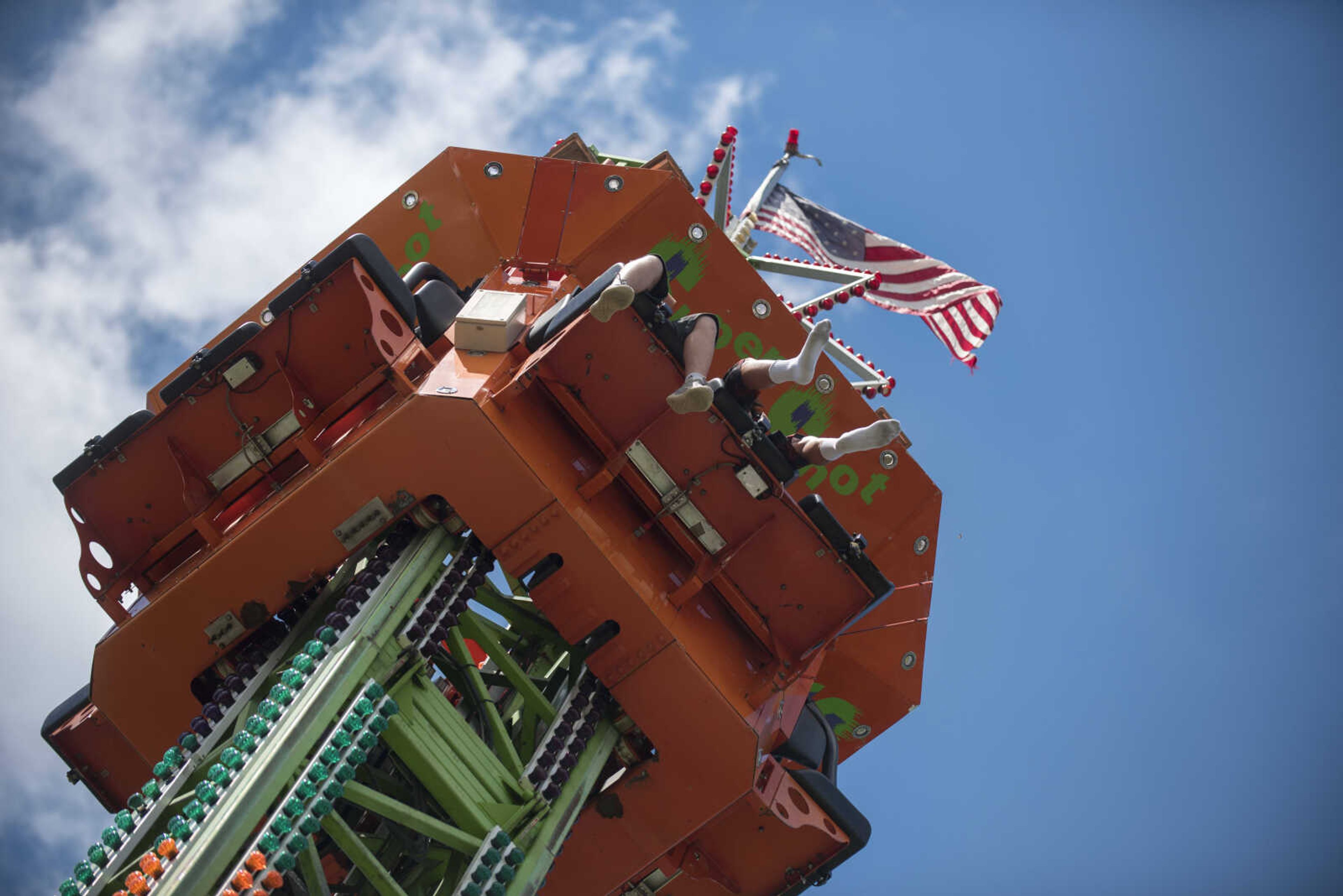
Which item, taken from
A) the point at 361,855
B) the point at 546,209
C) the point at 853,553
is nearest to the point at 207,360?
the point at 546,209

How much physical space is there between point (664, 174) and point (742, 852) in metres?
6.41

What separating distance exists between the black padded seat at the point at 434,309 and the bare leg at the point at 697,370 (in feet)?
6.53

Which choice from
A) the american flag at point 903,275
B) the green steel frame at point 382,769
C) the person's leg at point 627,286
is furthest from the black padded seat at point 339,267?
the american flag at point 903,275

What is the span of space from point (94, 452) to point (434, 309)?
2.96m

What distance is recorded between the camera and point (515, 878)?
8.27 meters

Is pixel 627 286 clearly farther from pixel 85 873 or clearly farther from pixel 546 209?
pixel 85 873

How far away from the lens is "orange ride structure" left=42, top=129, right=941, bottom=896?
855 cm

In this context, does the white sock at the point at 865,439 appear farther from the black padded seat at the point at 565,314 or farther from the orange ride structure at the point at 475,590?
the black padded seat at the point at 565,314

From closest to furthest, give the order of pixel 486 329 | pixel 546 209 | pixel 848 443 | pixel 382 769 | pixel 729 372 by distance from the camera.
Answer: pixel 848 443 < pixel 486 329 < pixel 382 769 < pixel 729 372 < pixel 546 209

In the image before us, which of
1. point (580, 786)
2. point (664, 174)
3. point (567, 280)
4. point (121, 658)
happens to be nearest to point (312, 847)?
point (580, 786)

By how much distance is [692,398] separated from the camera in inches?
343

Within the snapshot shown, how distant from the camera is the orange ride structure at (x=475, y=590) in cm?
855

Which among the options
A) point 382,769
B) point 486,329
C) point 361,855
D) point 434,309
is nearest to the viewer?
point 361,855

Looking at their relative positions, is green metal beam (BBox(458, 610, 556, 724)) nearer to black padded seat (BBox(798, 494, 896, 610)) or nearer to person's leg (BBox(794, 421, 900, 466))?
black padded seat (BBox(798, 494, 896, 610))
